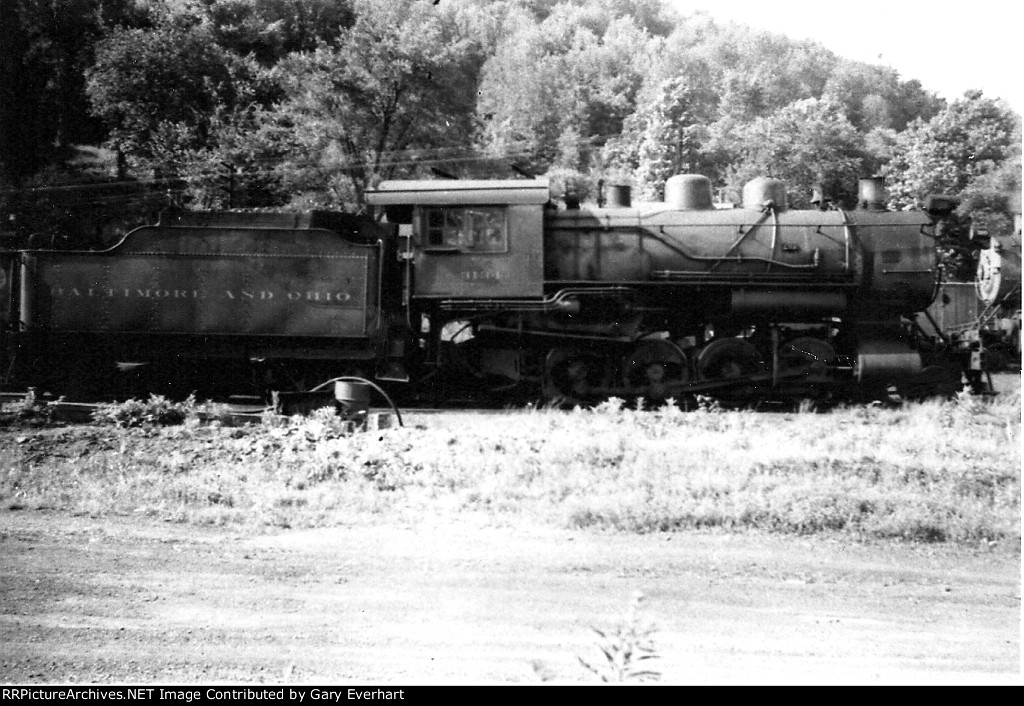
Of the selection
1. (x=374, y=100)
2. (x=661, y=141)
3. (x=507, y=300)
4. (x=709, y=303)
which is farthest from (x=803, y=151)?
(x=374, y=100)

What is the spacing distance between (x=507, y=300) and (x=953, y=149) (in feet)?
16.3

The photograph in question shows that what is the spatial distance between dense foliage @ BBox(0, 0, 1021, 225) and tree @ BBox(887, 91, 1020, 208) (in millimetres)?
39

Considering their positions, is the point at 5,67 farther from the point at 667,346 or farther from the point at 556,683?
the point at 667,346

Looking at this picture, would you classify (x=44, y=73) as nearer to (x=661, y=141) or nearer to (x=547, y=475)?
(x=547, y=475)

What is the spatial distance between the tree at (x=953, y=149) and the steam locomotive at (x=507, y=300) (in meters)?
0.44

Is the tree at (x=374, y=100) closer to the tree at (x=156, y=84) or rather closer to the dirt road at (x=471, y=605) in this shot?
the tree at (x=156, y=84)

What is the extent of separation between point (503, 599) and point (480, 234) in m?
6.79

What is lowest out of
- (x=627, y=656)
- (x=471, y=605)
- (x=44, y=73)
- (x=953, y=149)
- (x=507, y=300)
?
(x=471, y=605)

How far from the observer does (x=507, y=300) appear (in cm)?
1031

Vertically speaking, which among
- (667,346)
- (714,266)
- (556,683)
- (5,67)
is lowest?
(556,683)

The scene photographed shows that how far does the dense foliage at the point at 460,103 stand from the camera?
22.1 ft

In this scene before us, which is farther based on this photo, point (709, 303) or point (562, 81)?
point (709, 303)

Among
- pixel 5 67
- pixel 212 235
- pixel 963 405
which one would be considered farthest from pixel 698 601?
pixel 212 235

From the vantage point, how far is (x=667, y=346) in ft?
35.0
